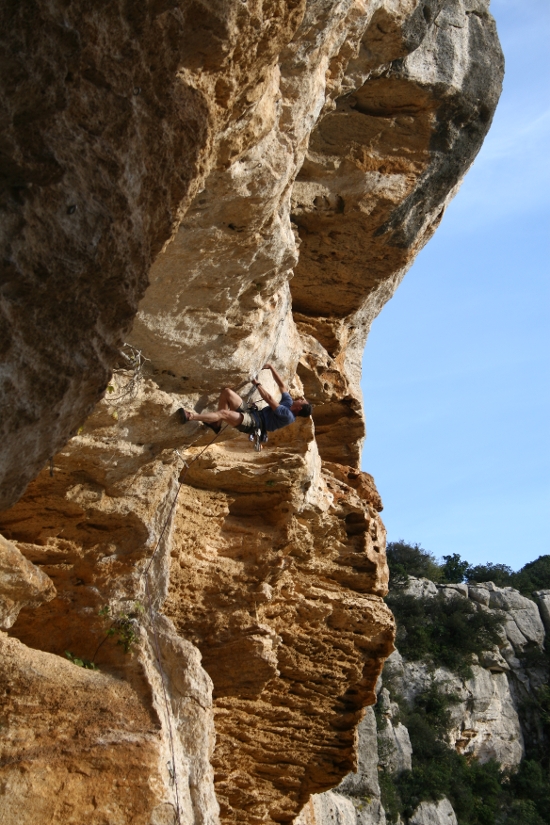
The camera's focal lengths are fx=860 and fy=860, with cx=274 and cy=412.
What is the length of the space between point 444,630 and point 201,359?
27461mm

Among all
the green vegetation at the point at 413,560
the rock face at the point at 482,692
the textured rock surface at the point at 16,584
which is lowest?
the textured rock surface at the point at 16,584

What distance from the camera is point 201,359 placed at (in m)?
6.86

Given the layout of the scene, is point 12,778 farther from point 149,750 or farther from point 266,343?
point 266,343

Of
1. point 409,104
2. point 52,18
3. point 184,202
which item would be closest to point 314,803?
point 409,104

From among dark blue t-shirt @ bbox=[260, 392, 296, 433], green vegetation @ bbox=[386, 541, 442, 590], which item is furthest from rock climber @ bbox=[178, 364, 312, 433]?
green vegetation @ bbox=[386, 541, 442, 590]

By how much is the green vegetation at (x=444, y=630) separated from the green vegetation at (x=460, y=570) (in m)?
3.58

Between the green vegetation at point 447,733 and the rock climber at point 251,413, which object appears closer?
the rock climber at point 251,413

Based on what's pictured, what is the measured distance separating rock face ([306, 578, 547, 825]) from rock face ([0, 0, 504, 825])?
9190 millimetres

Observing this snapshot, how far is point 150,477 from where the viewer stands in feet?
24.2

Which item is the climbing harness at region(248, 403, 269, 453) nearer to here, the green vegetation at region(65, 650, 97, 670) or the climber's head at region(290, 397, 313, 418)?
the climber's head at region(290, 397, 313, 418)

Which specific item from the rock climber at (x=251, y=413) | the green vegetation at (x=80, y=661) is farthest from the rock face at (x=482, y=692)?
the green vegetation at (x=80, y=661)

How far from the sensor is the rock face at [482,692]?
24766 millimetres

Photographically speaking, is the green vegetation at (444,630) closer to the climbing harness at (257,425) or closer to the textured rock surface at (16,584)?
the climbing harness at (257,425)

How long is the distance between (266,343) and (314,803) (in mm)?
8735
